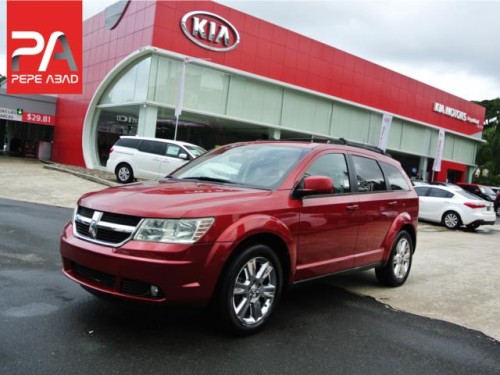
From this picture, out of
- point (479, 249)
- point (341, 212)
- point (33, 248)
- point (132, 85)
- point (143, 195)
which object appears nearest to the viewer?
point (143, 195)

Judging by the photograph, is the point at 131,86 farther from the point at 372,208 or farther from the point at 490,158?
the point at 490,158

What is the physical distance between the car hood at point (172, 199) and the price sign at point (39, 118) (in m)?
30.2

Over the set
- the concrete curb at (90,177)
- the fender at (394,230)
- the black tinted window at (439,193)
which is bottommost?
the concrete curb at (90,177)

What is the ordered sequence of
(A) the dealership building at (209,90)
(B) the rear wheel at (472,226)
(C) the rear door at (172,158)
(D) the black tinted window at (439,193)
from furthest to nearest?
(A) the dealership building at (209,90) < (D) the black tinted window at (439,193) < (B) the rear wheel at (472,226) < (C) the rear door at (172,158)

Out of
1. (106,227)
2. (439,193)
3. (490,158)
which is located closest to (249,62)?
(439,193)

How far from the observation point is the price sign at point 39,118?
31250mm

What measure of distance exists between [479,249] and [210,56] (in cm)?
1613

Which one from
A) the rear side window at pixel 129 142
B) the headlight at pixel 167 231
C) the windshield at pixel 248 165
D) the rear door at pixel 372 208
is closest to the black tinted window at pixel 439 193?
the rear side window at pixel 129 142

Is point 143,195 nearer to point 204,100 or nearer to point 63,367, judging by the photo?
point 63,367

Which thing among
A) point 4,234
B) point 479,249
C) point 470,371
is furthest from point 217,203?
→ point 479,249

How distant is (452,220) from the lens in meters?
17.0

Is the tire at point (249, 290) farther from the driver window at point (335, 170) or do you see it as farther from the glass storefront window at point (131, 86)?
the glass storefront window at point (131, 86)

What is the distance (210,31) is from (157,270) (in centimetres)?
2128

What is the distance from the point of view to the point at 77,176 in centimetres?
1989
